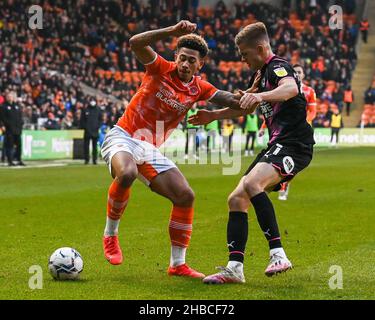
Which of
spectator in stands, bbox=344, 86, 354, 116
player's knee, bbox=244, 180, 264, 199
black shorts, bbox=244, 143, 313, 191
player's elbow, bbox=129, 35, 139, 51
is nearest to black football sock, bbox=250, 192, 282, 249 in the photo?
player's knee, bbox=244, 180, 264, 199

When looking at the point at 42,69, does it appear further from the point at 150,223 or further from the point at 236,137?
the point at 150,223

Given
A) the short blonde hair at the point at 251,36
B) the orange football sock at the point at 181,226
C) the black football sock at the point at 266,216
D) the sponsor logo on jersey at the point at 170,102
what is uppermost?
the short blonde hair at the point at 251,36

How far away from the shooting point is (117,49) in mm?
44719

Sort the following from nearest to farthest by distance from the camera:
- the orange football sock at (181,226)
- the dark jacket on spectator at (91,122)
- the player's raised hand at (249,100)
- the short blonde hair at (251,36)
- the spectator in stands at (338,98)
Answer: the player's raised hand at (249,100), the short blonde hair at (251,36), the orange football sock at (181,226), the dark jacket on spectator at (91,122), the spectator in stands at (338,98)

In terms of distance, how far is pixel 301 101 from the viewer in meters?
8.01

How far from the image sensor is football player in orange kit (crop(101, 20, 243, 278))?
27.2 ft

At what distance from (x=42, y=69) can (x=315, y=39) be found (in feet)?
63.4

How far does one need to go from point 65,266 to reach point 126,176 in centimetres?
104

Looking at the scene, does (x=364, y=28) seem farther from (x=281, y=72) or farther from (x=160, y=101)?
(x=281, y=72)

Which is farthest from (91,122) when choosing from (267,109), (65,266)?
(65,266)

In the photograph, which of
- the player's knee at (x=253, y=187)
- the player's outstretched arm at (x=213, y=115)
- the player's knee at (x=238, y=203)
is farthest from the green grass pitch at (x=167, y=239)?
the player's outstretched arm at (x=213, y=115)

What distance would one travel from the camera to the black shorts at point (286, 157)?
308 inches

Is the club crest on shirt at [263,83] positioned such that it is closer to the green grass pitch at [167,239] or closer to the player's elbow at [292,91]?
the player's elbow at [292,91]

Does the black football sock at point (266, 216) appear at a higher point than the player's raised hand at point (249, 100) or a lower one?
lower
